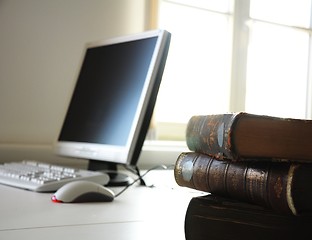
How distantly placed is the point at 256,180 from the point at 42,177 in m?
0.70

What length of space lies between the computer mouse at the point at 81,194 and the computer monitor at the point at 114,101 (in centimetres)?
25

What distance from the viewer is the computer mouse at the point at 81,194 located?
35.7 inches

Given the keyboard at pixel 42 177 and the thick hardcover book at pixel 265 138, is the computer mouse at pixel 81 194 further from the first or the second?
the thick hardcover book at pixel 265 138

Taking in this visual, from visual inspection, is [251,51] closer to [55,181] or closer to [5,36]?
[5,36]

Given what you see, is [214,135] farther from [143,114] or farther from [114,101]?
[114,101]

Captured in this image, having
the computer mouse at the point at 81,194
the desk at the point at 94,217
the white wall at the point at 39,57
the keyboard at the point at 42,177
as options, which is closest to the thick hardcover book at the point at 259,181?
the desk at the point at 94,217

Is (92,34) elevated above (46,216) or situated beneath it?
elevated above

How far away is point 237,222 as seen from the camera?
562 mm

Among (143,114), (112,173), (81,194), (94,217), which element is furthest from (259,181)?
(112,173)

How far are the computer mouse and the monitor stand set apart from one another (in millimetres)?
255

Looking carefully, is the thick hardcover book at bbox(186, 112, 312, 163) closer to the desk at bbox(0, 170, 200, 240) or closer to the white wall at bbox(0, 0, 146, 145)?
the desk at bbox(0, 170, 200, 240)

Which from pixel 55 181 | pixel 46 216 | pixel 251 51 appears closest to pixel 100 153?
pixel 55 181

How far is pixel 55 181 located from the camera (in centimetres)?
105

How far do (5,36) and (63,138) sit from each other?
0.50 meters
